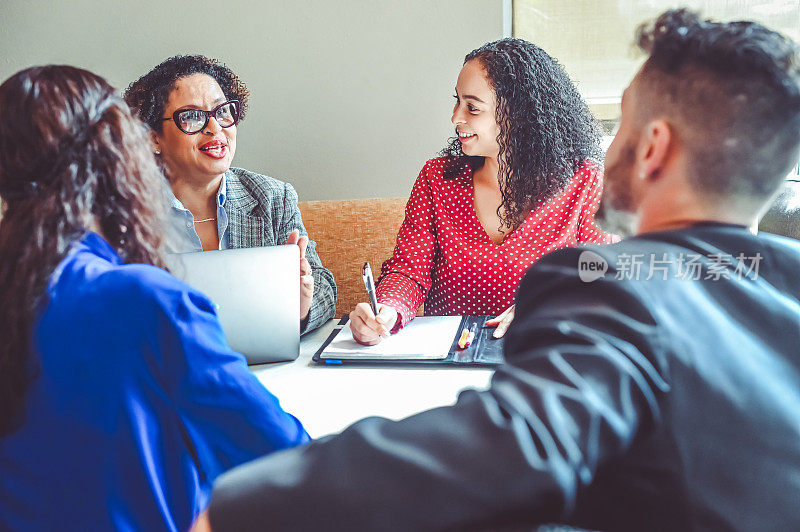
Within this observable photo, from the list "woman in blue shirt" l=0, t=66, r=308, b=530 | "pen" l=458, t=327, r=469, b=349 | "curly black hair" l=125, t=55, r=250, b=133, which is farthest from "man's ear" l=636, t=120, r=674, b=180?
"curly black hair" l=125, t=55, r=250, b=133

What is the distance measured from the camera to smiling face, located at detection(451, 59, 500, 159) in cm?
180

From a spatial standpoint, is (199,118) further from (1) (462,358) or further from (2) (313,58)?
(1) (462,358)

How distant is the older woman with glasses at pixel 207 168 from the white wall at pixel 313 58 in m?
0.54

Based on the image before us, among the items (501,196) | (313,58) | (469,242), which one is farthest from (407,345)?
(313,58)

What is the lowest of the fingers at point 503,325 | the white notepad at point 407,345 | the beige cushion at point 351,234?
the beige cushion at point 351,234

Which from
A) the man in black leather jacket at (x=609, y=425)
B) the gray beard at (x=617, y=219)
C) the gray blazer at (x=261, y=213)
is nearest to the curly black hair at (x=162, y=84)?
the gray blazer at (x=261, y=213)

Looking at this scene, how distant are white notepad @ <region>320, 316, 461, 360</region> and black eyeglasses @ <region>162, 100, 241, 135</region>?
0.77 m

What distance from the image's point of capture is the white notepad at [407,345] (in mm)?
1281

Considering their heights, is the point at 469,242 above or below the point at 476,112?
below

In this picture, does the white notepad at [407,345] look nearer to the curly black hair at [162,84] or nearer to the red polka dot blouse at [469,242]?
the red polka dot blouse at [469,242]

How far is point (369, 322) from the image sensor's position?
1.36 metres

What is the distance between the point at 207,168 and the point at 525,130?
2.88 ft

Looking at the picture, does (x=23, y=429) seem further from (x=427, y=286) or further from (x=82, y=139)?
(x=427, y=286)

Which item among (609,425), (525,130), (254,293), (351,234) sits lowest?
(351,234)
